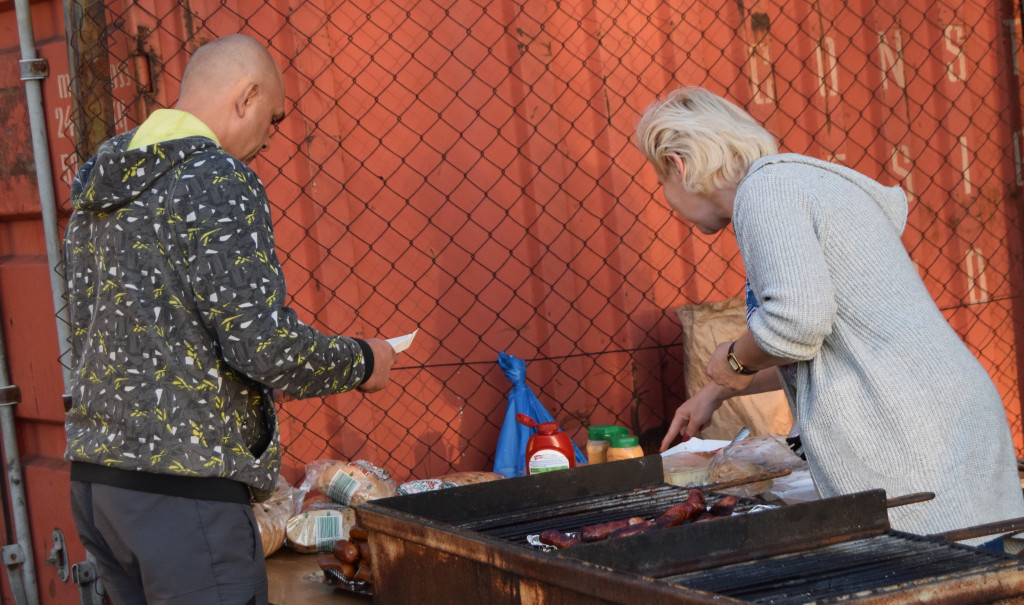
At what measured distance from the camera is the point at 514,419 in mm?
3887

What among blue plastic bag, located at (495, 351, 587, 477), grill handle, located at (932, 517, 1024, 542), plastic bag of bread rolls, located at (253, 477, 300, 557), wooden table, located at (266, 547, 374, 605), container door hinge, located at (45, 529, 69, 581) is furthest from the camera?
blue plastic bag, located at (495, 351, 587, 477)

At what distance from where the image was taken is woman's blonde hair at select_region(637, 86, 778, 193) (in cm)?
246

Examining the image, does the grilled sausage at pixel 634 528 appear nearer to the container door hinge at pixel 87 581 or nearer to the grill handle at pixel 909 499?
the grill handle at pixel 909 499

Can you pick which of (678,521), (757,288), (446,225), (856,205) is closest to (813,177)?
(856,205)

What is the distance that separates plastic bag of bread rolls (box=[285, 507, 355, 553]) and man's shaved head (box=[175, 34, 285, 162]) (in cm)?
143

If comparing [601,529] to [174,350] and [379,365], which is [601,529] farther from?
[174,350]

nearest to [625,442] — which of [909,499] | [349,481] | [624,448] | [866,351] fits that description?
[624,448]

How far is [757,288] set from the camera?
224cm

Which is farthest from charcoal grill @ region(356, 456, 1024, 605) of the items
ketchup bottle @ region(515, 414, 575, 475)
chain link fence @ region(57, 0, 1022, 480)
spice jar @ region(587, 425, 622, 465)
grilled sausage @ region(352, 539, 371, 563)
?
chain link fence @ region(57, 0, 1022, 480)

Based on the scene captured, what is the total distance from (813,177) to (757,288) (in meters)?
0.26

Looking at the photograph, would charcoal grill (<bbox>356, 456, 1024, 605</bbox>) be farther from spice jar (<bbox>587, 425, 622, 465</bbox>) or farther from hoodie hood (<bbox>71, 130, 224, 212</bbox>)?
spice jar (<bbox>587, 425, 622, 465</bbox>)

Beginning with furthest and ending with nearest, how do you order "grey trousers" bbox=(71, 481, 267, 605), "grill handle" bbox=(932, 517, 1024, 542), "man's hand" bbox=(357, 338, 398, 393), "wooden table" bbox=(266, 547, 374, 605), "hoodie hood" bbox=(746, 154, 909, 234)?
"wooden table" bbox=(266, 547, 374, 605) < "man's hand" bbox=(357, 338, 398, 393) < "hoodie hood" bbox=(746, 154, 909, 234) < "grey trousers" bbox=(71, 481, 267, 605) < "grill handle" bbox=(932, 517, 1024, 542)

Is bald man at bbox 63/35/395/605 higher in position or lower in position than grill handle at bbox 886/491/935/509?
higher

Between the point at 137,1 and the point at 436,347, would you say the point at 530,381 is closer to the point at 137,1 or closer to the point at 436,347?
the point at 436,347
